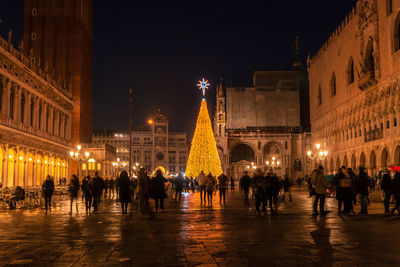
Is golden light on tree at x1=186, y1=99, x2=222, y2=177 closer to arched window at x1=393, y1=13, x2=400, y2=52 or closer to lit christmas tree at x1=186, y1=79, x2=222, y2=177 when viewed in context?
lit christmas tree at x1=186, y1=79, x2=222, y2=177

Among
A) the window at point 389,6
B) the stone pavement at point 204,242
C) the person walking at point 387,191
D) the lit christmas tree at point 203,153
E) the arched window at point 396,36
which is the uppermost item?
the window at point 389,6

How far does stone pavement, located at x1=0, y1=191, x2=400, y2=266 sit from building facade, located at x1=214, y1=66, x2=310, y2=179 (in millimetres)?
62401

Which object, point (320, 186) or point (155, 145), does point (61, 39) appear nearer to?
point (320, 186)

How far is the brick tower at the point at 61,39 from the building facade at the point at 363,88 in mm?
30430

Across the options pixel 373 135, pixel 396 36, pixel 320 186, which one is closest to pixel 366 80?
pixel 373 135

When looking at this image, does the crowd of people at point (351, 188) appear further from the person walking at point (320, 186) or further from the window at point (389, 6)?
the window at point (389, 6)

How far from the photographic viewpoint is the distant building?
4001 inches

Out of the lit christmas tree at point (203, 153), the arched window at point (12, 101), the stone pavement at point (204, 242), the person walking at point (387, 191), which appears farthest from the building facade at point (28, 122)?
the person walking at point (387, 191)

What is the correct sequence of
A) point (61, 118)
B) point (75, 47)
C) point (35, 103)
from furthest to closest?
point (75, 47), point (61, 118), point (35, 103)

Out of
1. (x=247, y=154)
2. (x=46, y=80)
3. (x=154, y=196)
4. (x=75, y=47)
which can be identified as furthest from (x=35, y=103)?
(x=247, y=154)

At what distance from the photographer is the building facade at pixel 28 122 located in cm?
3003

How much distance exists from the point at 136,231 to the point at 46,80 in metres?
33.0

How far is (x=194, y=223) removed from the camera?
11.7 m

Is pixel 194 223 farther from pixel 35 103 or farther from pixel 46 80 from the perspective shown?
pixel 46 80
